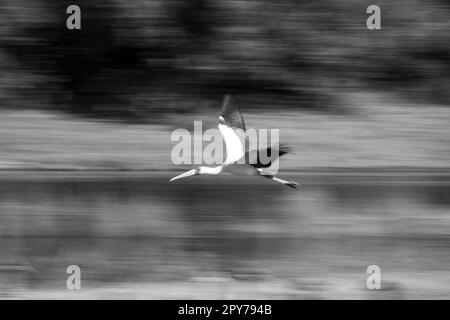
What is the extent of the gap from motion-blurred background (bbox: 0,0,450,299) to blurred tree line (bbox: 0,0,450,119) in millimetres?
12

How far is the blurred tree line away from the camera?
671cm

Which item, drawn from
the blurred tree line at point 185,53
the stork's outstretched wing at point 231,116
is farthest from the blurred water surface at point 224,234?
the blurred tree line at point 185,53

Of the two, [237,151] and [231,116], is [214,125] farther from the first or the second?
[237,151]

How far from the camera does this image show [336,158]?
6227mm

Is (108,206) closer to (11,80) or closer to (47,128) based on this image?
(47,128)

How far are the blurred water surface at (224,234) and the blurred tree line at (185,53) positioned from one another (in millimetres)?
828

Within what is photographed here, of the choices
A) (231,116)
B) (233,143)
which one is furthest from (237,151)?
(231,116)

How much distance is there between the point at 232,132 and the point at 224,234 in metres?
0.75

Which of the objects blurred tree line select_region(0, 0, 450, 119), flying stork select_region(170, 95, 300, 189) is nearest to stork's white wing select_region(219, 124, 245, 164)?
flying stork select_region(170, 95, 300, 189)

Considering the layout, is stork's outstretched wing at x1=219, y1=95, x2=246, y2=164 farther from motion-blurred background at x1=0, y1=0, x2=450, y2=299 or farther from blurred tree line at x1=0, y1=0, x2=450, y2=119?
blurred tree line at x1=0, y1=0, x2=450, y2=119

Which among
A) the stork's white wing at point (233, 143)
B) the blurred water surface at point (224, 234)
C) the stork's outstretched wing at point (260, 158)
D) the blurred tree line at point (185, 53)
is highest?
the blurred tree line at point (185, 53)

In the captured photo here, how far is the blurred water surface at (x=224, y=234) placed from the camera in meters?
4.36

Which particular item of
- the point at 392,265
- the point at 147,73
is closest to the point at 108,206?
the point at 147,73

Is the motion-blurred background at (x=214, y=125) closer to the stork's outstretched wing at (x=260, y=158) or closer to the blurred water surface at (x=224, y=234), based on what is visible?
the blurred water surface at (x=224, y=234)
